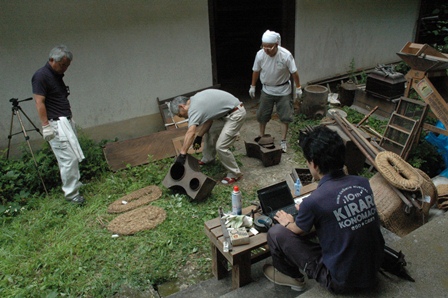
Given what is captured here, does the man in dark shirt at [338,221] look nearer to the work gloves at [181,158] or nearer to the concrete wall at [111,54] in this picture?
the work gloves at [181,158]

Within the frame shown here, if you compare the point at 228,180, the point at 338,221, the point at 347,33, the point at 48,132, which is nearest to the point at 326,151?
the point at 338,221

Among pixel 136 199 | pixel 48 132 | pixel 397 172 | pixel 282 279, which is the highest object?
pixel 48 132

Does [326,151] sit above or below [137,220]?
above

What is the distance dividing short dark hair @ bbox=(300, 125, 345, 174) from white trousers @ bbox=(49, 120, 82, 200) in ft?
12.2

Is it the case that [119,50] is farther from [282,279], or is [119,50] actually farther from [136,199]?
[282,279]

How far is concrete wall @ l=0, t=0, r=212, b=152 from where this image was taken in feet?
19.6

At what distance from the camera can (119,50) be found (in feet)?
22.2

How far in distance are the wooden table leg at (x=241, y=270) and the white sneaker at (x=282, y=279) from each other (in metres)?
0.20

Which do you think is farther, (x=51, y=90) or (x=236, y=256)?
(x=51, y=90)

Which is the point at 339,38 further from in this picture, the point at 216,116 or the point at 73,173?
the point at 73,173

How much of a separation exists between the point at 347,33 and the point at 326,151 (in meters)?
7.77

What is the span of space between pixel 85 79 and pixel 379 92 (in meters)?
6.08

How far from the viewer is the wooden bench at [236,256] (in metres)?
3.27

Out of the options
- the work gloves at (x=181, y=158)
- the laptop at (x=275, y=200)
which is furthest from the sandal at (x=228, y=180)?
the laptop at (x=275, y=200)
